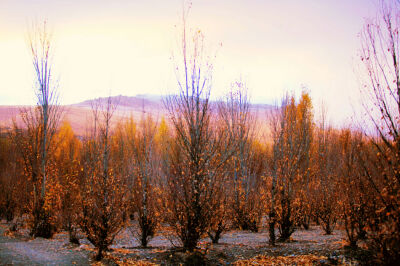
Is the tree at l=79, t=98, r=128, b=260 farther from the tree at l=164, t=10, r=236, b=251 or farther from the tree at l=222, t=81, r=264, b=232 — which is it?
the tree at l=222, t=81, r=264, b=232

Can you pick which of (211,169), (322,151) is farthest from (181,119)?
(322,151)

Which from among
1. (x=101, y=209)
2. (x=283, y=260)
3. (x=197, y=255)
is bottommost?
(x=283, y=260)

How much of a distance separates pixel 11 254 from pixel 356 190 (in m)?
10.2

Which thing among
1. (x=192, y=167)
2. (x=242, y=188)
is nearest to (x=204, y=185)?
(x=192, y=167)

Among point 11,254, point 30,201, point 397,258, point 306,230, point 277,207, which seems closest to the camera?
point 397,258

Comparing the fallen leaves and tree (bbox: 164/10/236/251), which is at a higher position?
tree (bbox: 164/10/236/251)

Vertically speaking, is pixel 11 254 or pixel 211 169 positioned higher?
pixel 211 169

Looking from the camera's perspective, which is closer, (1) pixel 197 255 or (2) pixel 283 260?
(1) pixel 197 255

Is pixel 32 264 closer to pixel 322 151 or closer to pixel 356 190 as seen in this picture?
pixel 356 190

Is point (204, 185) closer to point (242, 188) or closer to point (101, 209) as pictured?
point (101, 209)

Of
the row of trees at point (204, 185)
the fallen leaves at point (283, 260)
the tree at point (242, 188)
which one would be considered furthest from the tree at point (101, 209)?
the tree at point (242, 188)

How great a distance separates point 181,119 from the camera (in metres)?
9.57

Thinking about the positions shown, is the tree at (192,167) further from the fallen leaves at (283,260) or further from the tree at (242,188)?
the tree at (242,188)

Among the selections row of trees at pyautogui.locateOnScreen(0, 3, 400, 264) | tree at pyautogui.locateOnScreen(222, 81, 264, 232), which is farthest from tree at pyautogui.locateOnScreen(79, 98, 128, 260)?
tree at pyautogui.locateOnScreen(222, 81, 264, 232)
